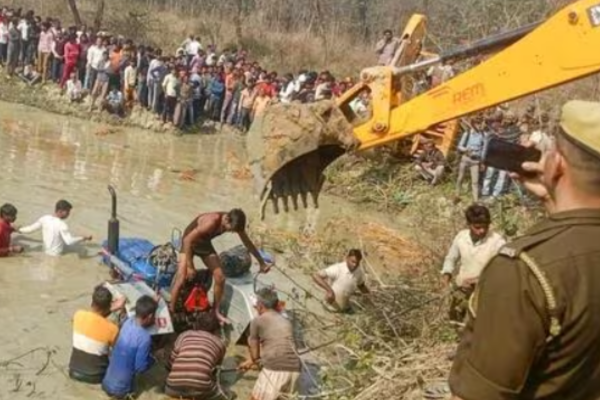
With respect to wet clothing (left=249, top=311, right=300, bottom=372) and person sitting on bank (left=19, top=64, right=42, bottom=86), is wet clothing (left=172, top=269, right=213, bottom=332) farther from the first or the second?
person sitting on bank (left=19, top=64, right=42, bottom=86)

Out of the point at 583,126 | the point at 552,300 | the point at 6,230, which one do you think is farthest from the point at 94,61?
the point at 552,300

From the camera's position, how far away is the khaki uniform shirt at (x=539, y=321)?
6.02 feet

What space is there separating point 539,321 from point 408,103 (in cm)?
477

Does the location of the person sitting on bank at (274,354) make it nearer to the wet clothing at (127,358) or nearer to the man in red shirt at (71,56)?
the wet clothing at (127,358)

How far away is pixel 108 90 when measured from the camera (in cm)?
2016

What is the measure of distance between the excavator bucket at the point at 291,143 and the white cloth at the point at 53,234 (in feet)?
15.3

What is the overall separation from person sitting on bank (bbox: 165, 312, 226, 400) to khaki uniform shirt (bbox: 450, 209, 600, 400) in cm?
556

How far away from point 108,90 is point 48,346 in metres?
12.8

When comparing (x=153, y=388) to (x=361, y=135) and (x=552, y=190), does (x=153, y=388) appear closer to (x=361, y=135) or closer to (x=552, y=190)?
(x=361, y=135)

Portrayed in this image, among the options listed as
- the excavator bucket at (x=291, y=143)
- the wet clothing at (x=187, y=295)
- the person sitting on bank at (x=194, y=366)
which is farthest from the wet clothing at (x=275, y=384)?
the excavator bucket at (x=291, y=143)

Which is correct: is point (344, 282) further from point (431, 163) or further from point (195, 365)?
point (431, 163)

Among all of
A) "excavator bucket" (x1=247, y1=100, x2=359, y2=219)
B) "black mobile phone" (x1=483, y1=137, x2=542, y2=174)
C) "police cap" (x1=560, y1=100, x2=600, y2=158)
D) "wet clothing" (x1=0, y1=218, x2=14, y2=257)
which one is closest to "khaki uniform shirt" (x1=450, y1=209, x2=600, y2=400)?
"police cap" (x1=560, y1=100, x2=600, y2=158)

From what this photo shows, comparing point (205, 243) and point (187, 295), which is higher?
point (205, 243)

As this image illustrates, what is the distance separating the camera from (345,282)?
30.9 feet
